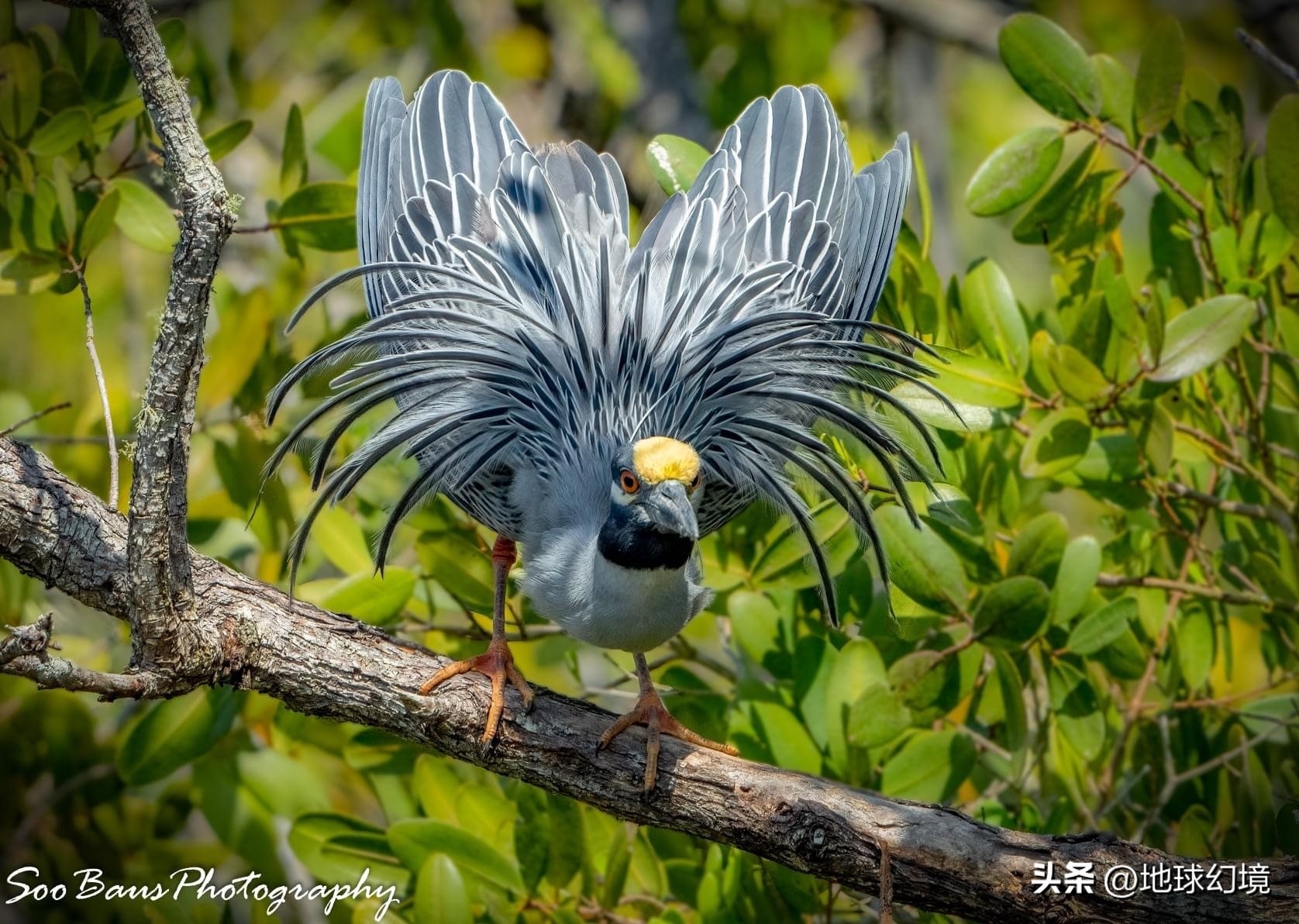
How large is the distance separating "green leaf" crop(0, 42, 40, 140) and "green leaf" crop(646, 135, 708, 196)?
6.33 feet

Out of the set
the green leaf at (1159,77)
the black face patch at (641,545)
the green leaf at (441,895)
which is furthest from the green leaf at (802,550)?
the green leaf at (1159,77)

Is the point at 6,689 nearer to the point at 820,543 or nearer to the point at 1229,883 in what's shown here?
the point at 820,543

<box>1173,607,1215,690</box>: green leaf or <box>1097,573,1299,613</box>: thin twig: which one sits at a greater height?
<box>1097,573,1299,613</box>: thin twig

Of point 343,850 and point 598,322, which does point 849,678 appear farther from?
point 343,850

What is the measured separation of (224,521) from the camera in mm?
4430

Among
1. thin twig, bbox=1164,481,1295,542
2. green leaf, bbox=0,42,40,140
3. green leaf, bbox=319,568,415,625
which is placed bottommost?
green leaf, bbox=319,568,415,625

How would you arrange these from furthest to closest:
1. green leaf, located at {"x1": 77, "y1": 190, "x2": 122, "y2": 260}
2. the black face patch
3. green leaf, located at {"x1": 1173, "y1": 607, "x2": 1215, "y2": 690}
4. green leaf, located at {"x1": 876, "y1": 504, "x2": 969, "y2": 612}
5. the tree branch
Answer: green leaf, located at {"x1": 1173, "y1": 607, "x2": 1215, "y2": 690}, green leaf, located at {"x1": 77, "y1": 190, "x2": 122, "y2": 260}, green leaf, located at {"x1": 876, "y1": 504, "x2": 969, "y2": 612}, the black face patch, the tree branch

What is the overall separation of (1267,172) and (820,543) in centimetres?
173

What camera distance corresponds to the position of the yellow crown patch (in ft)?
10.6

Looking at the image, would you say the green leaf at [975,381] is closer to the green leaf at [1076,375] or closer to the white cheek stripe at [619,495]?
the green leaf at [1076,375]

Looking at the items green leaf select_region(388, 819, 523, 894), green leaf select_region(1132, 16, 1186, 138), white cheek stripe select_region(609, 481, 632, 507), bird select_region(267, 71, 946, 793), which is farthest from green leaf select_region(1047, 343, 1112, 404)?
green leaf select_region(388, 819, 523, 894)

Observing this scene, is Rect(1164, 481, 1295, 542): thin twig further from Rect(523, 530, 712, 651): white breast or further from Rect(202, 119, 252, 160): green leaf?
Rect(202, 119, 252, 160): green leaf

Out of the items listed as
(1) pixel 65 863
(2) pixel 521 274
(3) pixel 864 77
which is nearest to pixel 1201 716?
(2) pixel 521 274

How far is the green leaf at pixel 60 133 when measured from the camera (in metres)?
3.83
